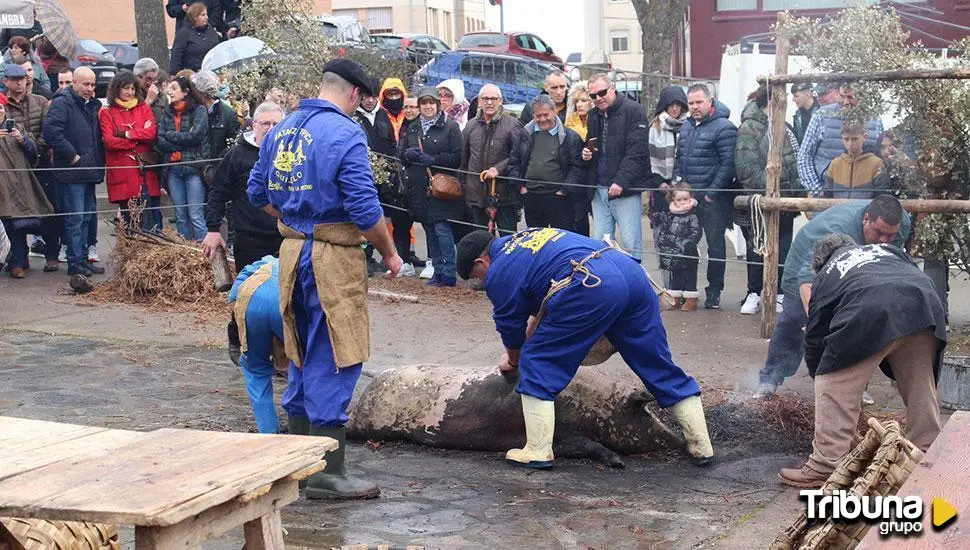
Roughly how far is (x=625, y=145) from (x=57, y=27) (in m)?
8.73

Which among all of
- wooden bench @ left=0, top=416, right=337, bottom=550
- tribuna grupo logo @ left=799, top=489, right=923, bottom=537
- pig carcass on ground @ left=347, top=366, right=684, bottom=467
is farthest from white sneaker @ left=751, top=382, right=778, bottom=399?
wooden bench @ left=0, top=416, right=337, bottom=550

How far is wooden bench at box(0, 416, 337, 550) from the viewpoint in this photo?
3326mm

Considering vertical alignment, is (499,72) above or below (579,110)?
above

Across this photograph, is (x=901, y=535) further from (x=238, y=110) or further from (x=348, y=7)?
(x=348, y=7)

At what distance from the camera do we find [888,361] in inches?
232

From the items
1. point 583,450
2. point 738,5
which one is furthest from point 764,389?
point 738,5

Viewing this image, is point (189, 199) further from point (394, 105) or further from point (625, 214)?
point (625, 214)

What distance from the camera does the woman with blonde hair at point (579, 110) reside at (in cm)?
1084

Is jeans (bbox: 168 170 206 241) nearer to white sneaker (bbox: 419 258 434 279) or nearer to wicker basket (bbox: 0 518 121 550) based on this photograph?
white sneaker (bbox: 419 258 434 279)

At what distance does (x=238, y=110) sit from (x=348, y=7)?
4194 centimetres

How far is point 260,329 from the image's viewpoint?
19.9 ft

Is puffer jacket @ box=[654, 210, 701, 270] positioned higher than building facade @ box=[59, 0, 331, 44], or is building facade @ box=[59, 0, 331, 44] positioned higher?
building facade @ box=[59, 0, 331, 44]

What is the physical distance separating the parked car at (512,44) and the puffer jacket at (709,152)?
21942 millimetres

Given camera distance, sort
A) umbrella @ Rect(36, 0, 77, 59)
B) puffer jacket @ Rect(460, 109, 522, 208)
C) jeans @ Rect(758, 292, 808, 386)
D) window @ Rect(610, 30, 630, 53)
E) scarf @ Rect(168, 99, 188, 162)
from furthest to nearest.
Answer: window @ Rect(610, 30, 630, 53)
umbrella @ Rect(36, 0, 77, 59)
scarf @ Rect(168, 99, 188, 162)
puffer jacket @ Rect(460, 109, 522, 208)
jeans @ Rect(758, 292, 808, 386)
